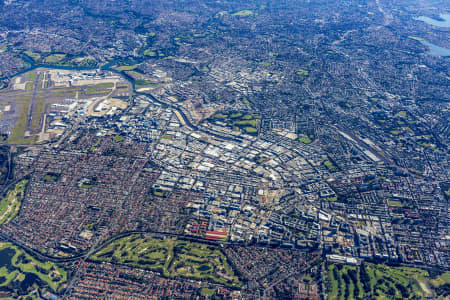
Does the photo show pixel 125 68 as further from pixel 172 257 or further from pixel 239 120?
pixel 172 257

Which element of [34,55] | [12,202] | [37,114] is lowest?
[12,202]

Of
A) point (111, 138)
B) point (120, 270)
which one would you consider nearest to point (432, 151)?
point (120, 270)

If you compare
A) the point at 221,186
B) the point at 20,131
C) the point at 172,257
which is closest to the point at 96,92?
the point at 20,131

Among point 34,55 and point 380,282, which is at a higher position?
point 34,55

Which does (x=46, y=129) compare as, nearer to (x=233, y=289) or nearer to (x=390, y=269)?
(x=233, y=289)

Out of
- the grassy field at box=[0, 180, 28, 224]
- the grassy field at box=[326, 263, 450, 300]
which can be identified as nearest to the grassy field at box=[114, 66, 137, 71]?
the grassy field at box=[0, 180, 28, 224]

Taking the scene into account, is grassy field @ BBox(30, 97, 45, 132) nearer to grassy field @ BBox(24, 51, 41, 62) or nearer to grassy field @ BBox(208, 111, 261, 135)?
grassy field @ BBox(24, 51, 41, 62)
